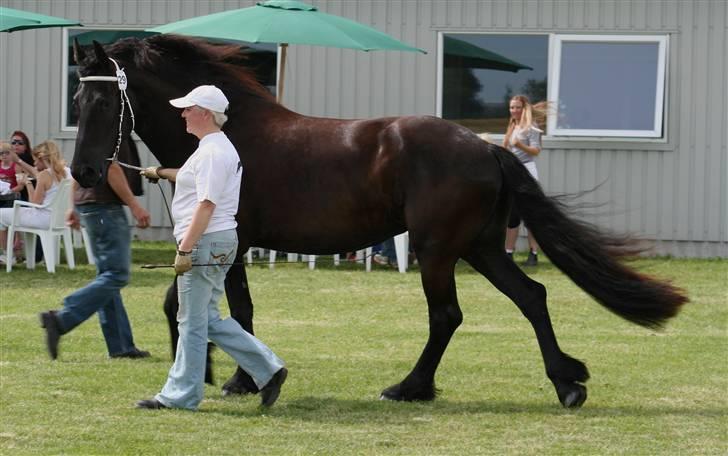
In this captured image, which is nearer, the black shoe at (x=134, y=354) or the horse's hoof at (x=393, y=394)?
the horse's hoof at (x=393, y=394)

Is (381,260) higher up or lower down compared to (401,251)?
lower down

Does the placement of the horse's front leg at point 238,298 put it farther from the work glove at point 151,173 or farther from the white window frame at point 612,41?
the white window frame at point 612,41

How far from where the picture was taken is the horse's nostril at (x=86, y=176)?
8133mm

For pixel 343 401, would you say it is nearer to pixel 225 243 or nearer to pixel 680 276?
pixel 225 243

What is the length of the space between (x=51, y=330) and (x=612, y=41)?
10.6 m

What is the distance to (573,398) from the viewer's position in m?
7.98

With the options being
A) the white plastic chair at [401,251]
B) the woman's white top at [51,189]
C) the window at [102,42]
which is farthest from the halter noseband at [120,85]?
the window at [102,42]

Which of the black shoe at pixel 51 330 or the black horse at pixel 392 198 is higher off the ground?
the black horse at pixel 392 198

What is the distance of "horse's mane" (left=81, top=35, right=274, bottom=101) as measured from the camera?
8.52m

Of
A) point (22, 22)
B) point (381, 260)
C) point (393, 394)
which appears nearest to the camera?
point (393, 394)

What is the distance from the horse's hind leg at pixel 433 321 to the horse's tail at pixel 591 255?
1.90ft

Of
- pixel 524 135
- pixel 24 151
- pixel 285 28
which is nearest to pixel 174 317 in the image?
pixel 285 28

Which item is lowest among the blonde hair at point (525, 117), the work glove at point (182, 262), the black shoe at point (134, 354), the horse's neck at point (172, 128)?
the black shoe at point (134, 354)

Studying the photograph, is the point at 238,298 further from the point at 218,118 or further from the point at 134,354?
the point at 134,354
